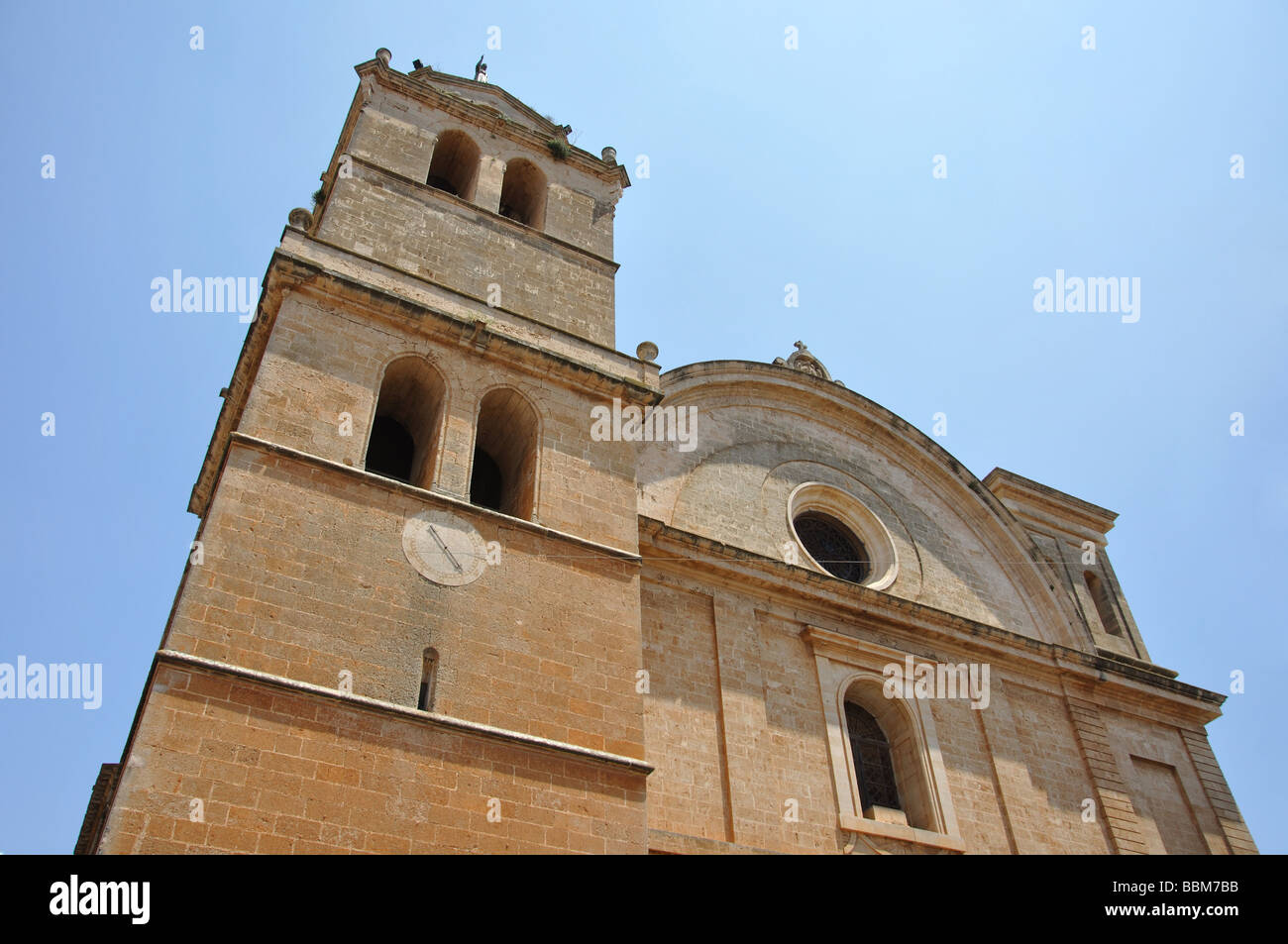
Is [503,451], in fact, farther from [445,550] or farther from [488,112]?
[488,112]

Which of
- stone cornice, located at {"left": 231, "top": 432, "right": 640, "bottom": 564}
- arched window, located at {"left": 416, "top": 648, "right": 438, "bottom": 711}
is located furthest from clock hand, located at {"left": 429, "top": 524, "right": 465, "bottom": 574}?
arched window, located at {"left": 416, "top": 648, "right": 438, "bottom": 711}

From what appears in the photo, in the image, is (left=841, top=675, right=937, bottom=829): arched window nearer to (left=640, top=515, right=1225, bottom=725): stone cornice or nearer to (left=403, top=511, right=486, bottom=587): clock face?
(left=640, top=515, right=1225, bottom=725): stone cornice

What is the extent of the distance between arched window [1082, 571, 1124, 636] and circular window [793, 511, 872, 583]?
4.61 meters

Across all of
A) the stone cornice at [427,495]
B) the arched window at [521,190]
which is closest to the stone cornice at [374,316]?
the stone cornice at [427,495]

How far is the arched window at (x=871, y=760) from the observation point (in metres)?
12.7

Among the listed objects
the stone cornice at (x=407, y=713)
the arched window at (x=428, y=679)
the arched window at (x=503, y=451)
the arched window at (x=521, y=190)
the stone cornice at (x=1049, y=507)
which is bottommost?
the stone cornice at (x=407, y=713)

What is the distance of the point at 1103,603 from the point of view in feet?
57.8

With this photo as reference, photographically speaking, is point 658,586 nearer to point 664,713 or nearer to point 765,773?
point 664,713

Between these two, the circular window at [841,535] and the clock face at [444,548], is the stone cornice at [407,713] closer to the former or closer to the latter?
the clock face at [444,548]

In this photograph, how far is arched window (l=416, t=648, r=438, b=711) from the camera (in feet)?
29.4

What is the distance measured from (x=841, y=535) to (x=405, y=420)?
6797 mm

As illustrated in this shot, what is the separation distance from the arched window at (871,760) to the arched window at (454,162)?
8.83 metres

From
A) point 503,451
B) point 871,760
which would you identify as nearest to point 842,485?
point 871,760
